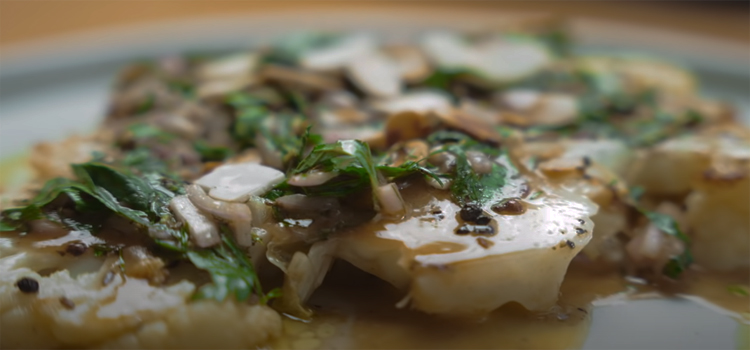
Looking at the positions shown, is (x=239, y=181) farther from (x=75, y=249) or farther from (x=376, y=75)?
(x=376, y=75)

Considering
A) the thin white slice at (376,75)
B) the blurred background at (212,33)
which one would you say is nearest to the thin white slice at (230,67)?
the thin white slice at (376,75)

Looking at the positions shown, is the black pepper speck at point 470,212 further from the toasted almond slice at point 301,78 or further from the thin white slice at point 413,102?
the toasted almond slice at point 301,78

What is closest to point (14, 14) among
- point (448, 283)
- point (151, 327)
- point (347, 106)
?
point (347, 106)

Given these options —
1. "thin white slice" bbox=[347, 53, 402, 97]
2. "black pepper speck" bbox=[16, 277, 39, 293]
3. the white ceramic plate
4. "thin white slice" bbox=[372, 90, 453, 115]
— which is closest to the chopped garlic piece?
"black pepper speck" bbox=[16, 277, 39, 293]

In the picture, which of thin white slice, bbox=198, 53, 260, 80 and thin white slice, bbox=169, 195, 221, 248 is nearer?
thin white slice, bbox=169, 195, 221, 248

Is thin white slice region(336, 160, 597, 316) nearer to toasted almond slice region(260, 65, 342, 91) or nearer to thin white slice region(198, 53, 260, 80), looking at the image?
toasted almond slice region(260, 65, 342, 91)
